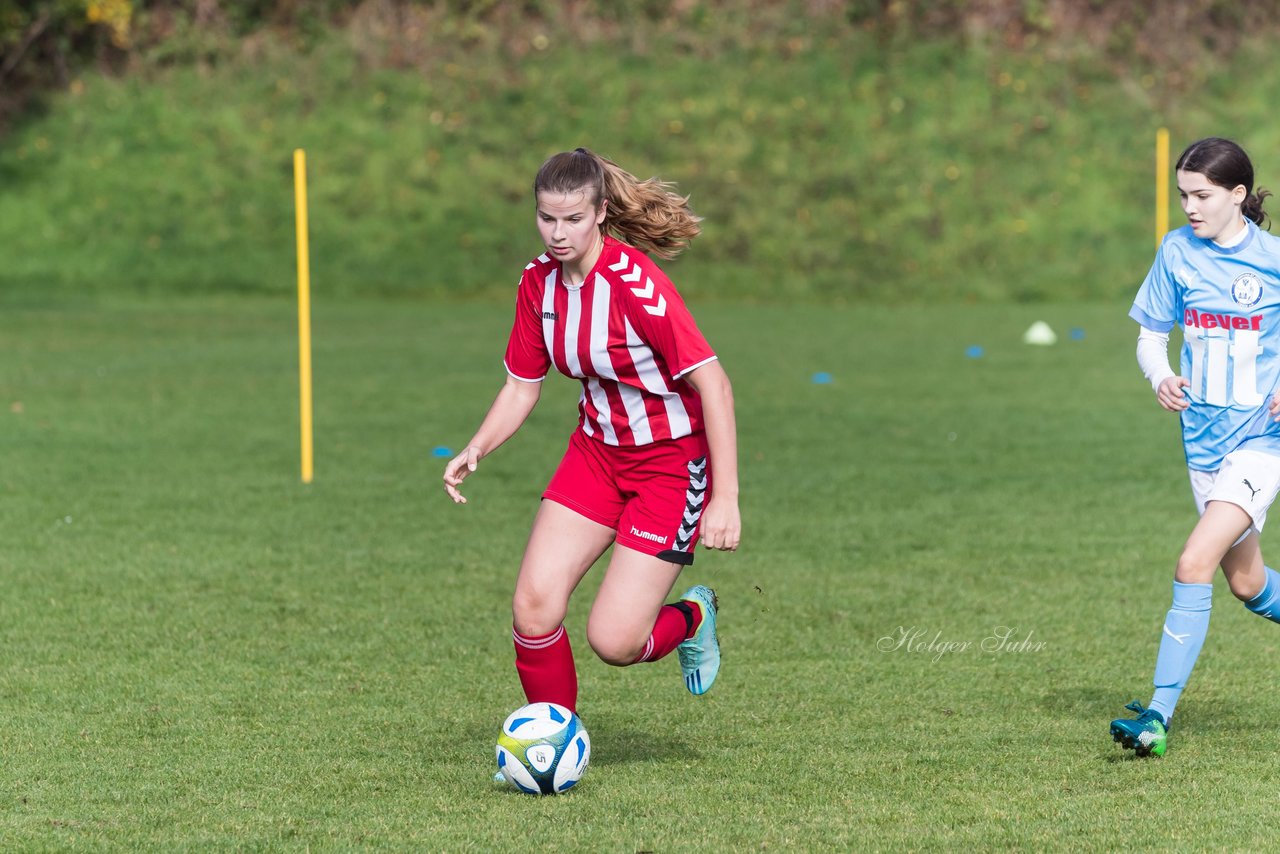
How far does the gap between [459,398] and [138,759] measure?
9.55m

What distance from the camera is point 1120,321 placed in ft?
68.6

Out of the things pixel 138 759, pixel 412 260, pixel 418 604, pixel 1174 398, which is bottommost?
pixel 412 260

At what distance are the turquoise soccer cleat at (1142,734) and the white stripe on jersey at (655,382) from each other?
158 centimetres

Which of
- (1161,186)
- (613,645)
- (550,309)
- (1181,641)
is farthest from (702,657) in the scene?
(1161,186)

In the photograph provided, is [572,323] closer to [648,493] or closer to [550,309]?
[550,309]

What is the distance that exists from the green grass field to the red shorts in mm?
707

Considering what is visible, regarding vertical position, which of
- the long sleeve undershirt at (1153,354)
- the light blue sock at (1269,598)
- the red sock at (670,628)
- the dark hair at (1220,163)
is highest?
the dark hair at (1220,163)

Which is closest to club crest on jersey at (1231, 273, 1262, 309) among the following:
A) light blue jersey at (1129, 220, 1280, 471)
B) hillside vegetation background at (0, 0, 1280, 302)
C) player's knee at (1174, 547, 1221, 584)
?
A: light blue jersey at (1129, 220, 1280, 471)

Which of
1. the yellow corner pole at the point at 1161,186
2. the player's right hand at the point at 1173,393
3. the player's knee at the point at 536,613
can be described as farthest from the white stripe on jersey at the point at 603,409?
the yellow corner pole at the point at 1161,186

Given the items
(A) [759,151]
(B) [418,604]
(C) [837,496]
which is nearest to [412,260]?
(A) [759,151]

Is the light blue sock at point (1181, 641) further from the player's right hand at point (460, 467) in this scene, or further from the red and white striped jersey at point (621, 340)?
the player's right hand at point (460, 467)

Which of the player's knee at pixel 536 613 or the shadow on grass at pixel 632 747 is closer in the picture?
the player's knee at pixel 536 613

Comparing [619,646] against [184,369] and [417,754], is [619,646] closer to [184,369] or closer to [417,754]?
[417,754]

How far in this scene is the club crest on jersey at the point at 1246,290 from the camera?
517cm
